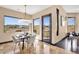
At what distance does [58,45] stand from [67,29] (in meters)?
0.48

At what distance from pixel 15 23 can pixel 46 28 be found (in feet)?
2.69

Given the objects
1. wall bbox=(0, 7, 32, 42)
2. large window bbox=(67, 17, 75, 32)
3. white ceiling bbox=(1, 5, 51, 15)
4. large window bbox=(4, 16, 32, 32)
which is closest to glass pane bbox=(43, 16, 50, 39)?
white ceiling bbox=(1, 5, 51, 15)

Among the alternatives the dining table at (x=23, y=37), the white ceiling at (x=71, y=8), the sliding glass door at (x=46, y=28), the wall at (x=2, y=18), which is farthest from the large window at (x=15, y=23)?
the white ceiling at (x=71, y=8)

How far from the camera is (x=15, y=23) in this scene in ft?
8.74

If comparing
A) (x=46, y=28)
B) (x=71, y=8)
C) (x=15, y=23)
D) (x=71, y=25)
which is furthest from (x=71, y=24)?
(x=15, y=23)

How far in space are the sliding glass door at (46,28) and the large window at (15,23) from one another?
0.38 meters

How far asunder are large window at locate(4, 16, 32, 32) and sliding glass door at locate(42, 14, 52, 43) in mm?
383

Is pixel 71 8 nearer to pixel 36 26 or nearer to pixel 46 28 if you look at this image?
pixel 46 28

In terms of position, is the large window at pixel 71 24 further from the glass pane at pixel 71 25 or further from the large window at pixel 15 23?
the large window at pixel 15 23

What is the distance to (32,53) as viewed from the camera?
8.82 feet

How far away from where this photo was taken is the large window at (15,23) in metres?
2.60

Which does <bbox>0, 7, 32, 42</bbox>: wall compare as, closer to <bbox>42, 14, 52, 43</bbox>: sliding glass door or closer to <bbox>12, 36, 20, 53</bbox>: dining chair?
<bbox>12, 36, 20, 53</bbox>: dining chair
